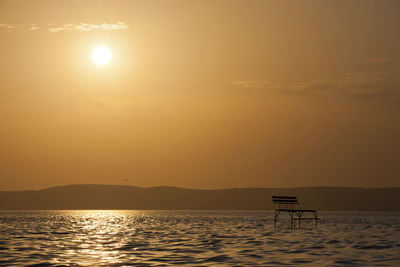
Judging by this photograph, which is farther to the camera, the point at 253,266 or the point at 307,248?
the point at 307,248

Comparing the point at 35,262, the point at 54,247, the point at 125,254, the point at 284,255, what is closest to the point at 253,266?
the point at 284,255

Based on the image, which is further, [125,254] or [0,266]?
[125,254]

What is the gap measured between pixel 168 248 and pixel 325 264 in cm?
1420

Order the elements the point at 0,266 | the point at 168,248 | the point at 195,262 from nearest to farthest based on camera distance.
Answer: the point at 0,266
the point at 195,262
the point at 168,248

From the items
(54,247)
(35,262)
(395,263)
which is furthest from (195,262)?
(54,247)

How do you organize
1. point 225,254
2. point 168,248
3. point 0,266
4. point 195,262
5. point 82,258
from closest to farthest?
point 0,266, point 195,262, point 82,258, point 225,254, point 168,248

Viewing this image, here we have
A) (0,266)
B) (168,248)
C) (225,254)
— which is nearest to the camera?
(0,266)

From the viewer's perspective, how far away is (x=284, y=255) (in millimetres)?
38344

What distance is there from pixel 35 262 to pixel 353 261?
19003 mm

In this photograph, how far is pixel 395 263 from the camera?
33.9 m

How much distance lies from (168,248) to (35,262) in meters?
12.1

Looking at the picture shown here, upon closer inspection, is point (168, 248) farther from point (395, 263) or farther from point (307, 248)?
point (395, 263)

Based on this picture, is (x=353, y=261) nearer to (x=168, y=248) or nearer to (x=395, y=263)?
(x=395, y=263)

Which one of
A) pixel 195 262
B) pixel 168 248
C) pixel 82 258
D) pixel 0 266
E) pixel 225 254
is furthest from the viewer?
pixel 168 248
